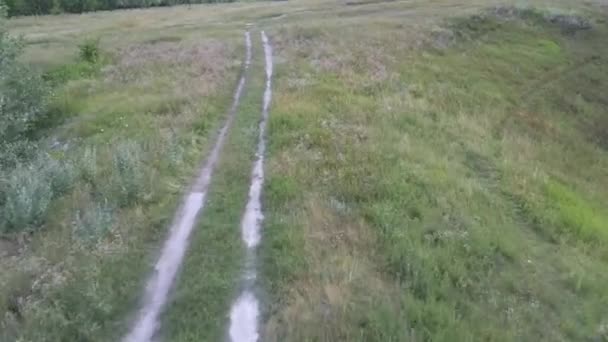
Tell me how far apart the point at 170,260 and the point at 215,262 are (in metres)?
1.02

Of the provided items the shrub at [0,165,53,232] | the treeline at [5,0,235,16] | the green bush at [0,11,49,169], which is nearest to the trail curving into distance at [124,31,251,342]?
the shrub at [0,165,53,232]

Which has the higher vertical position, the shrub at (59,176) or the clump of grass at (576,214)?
the shrub at (59,176)

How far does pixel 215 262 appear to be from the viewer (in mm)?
12156

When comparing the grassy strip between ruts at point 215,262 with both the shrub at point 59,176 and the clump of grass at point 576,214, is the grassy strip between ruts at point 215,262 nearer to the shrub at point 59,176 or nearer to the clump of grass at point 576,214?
the shrub at point 59,176

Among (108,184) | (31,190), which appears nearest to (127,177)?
(108,184)

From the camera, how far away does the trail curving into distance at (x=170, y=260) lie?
10.5 metres

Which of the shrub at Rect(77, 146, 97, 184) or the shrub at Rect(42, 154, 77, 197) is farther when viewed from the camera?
the shrub at Rect(77, 146, 97, 184)

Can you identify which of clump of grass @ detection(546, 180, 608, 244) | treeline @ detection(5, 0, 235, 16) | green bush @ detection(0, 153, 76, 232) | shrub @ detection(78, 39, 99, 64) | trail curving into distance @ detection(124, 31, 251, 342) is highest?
green bush @ detection(0, 153, 76, 232)

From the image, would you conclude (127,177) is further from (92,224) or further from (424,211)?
(424,211)

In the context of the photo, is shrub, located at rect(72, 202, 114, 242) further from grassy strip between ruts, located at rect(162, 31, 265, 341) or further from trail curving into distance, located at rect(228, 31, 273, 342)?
trail curving into distance, located at rect(228, 31, 273, 342)

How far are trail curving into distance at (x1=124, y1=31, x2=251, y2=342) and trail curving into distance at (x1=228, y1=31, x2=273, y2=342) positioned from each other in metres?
1.27

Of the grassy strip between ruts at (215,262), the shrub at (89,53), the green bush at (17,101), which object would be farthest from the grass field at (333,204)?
the green bush at (17,101)

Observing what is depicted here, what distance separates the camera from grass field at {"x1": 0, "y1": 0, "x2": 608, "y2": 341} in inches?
428

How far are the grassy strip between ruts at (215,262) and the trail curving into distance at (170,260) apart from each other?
20cm
